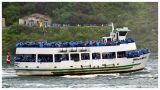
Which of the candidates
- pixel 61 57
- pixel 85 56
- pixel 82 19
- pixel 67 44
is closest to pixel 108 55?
pixel 85 56

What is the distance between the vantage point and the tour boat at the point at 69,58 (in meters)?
23.2

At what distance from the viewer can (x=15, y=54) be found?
2480 centimetres

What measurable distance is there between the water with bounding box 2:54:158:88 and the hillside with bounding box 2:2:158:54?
180 centimetres

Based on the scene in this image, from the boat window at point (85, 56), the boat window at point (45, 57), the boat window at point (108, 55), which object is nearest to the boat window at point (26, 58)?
the boat window at point (45, 57)

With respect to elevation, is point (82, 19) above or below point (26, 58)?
above

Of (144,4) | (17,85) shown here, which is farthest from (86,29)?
(17,85)

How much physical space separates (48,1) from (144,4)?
3.19m

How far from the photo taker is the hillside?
2519cm

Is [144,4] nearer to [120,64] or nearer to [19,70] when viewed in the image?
[120,64]

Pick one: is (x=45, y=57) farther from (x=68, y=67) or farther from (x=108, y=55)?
(x=108, y=55)

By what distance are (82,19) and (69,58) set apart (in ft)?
11.4

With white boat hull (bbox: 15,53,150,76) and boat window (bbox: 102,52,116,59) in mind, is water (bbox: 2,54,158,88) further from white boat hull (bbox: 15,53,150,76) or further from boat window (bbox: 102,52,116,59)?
boat window (bbox: 102,52,116,59)

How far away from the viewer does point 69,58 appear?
23312 mm

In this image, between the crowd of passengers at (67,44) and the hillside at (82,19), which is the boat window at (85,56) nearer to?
the crowd of passengers at (67,44)
